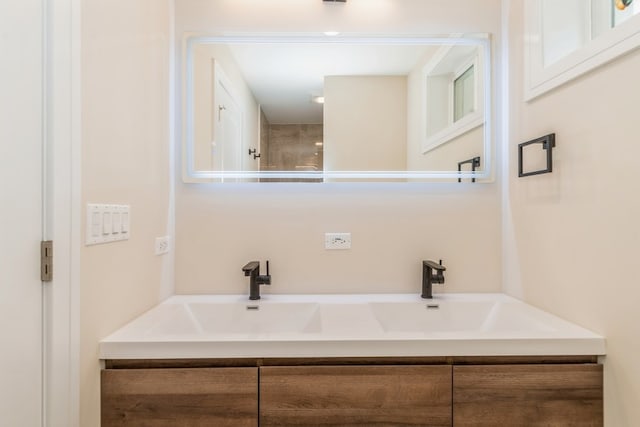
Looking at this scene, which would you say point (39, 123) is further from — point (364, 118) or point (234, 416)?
point (364, 118)

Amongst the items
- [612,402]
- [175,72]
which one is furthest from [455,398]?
[175,72]

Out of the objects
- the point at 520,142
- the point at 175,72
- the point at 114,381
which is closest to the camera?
Answer: the point at 114,381

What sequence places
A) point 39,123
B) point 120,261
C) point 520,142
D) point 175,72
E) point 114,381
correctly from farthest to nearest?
1. point 175,72
2. point 520,142
3. point 120,261
4. point 114,381
5. point 39,123

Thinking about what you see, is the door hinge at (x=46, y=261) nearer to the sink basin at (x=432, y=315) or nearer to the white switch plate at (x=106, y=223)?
the white switch plate at (x=106, y=223)

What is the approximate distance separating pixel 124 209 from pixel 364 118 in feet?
3.64

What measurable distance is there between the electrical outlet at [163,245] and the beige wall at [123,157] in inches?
1.2

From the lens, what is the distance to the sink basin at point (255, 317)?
5.11 feet

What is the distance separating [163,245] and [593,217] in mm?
1621

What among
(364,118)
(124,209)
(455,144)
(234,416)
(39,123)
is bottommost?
(234,416)

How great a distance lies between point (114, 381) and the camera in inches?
43.3

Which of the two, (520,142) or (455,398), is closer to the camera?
(455,398)

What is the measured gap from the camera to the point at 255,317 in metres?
1.58

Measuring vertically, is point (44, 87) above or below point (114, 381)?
above

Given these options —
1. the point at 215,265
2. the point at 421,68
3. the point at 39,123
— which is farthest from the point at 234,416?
the point at 421,68
